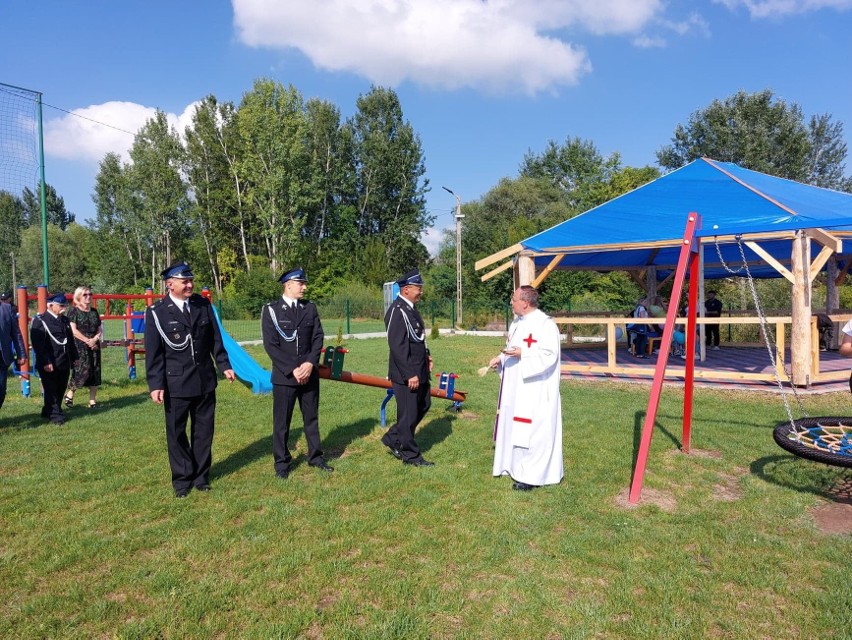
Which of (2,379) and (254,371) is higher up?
(2,379)

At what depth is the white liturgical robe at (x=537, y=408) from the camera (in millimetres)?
5172

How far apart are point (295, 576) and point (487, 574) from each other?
1.20 m

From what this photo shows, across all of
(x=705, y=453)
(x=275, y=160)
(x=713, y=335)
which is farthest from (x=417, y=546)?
(x=275, y=160)

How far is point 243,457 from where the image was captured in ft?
20.6

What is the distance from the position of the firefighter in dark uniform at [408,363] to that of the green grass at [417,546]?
326 millimetres

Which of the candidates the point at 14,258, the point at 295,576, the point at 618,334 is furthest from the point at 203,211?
the point at 295,576

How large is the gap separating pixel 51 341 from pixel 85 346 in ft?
3.96

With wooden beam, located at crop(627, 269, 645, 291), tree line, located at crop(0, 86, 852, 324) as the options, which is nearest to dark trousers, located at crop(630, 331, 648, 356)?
wooden beam, located at crop(627, 269, 645, 291)

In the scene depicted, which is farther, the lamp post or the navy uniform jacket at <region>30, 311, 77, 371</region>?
the lamp post

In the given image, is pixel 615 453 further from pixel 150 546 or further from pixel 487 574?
pixel 150 546

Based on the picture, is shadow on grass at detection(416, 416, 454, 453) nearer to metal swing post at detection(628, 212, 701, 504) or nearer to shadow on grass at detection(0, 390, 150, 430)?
metal swing post at detection(628, 212, 701, 504)

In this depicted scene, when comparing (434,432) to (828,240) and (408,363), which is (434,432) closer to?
(408,363)

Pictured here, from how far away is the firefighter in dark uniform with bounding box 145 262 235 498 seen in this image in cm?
496

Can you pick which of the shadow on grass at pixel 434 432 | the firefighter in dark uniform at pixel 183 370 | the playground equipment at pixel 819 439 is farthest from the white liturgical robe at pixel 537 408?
the firefighter in dark uniform at pixel 183 370
